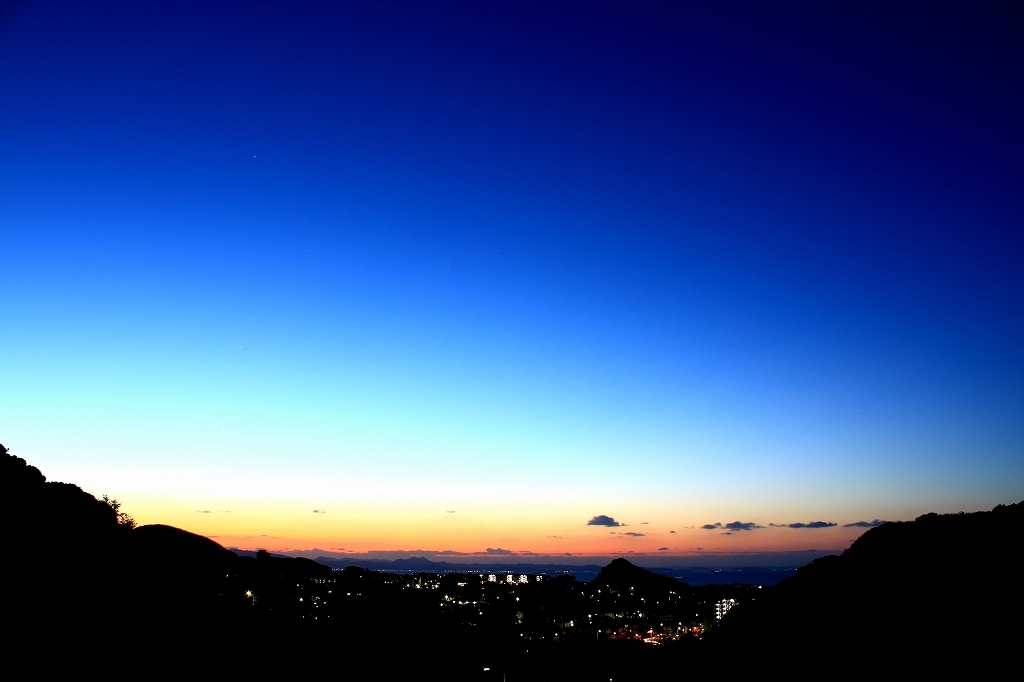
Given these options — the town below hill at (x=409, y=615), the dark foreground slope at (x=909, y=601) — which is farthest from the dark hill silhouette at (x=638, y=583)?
the dark foreground slope at (x=909, y=601)

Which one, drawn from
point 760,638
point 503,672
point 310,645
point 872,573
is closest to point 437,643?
point 503,672

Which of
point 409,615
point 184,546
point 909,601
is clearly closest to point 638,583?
point 409,615

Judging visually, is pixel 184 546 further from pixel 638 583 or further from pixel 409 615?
pixel 638 583

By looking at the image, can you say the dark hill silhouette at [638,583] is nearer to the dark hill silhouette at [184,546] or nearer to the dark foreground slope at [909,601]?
the dark hill silhouette at [184,546]

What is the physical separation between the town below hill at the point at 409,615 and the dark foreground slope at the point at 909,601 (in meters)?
0.12

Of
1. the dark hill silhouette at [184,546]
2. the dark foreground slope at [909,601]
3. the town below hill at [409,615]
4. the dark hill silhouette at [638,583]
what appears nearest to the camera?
the town below hill at [409,615]

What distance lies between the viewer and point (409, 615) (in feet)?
263

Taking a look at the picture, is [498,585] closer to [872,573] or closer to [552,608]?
[552,608]

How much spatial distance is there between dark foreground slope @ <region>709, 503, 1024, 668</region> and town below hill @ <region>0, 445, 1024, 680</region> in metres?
0.12

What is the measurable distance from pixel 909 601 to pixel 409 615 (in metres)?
62.5

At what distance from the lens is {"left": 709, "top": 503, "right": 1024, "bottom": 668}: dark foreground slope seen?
102 feet

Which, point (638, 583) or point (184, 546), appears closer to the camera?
point (184, 546)

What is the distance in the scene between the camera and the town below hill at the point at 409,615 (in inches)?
1158

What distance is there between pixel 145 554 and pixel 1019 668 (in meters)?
54.7
